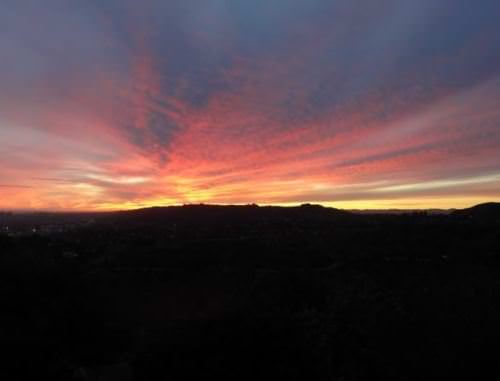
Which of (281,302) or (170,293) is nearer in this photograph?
(281,302)

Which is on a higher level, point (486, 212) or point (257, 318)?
point (486, 212)

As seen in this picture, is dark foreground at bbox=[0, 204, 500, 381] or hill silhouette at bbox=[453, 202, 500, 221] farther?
hill silhouette at bbox=[453, 202, 500, 221]

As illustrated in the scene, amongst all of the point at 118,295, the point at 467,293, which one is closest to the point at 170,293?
the point at 118,295

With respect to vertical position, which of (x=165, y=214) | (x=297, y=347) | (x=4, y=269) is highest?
(x=165, y=214)

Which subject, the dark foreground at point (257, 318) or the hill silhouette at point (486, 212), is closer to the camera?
the dark foreground at point (257, 318)

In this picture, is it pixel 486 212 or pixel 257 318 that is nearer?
pixel 257 318

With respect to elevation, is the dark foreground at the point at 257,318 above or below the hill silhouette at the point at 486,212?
below

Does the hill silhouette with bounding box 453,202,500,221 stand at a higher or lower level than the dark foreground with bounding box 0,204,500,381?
higher

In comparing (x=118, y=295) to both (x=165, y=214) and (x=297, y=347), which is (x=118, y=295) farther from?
(x=165, y=214)
